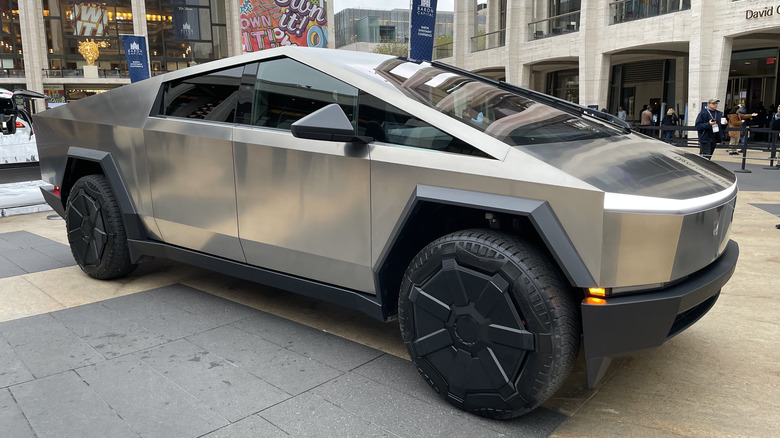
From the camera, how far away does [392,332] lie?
3549mm

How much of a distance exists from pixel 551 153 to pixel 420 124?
614 millimetres

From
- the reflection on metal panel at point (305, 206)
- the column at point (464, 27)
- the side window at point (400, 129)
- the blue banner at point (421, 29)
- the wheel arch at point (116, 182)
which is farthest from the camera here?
the column at point (464, 27)

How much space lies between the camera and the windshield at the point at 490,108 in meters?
2.63

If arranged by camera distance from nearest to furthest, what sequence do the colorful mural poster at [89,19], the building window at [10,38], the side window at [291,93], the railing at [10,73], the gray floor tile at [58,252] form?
the side window at [291,93] < the gray floor tile at [58,252] < the railing at [10,73] < the building window at [10,38] < the colorful mural poster at [89,19]

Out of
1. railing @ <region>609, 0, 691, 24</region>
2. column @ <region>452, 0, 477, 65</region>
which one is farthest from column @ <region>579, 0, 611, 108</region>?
column @ <region>452, 0, 477, 65</region>

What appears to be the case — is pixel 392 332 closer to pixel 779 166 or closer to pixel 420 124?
pixel 420 124

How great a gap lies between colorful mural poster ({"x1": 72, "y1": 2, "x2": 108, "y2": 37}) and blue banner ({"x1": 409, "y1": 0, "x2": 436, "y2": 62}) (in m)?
54.3

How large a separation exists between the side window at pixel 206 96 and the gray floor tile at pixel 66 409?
168cm

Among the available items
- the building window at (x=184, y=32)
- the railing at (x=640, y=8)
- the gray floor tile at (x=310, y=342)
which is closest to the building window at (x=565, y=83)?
the railing at (x=640, y=8)

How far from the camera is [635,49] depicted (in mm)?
26328

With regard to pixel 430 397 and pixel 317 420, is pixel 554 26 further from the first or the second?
pixel 317 420

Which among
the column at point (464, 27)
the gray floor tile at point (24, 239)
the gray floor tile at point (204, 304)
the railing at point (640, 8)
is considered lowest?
the gray floor tile at point (24, 239)

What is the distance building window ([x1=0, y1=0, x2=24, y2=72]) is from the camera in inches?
1965

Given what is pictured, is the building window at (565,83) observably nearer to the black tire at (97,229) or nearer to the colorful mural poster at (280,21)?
the colorful mural poster at (280,21)
